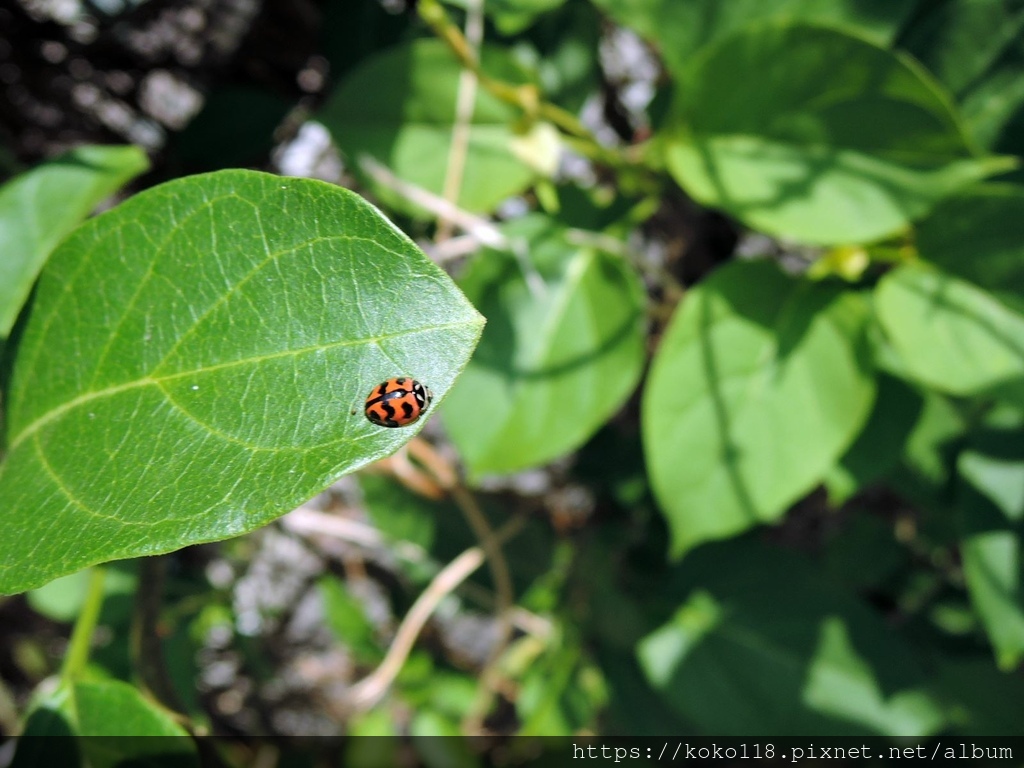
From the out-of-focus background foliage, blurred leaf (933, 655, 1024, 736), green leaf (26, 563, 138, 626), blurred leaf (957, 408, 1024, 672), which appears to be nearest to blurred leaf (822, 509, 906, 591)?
the out-of-focus background foliage

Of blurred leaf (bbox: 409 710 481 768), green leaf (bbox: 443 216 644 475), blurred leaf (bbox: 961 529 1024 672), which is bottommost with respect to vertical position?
blurred leaf (bbox: 409 710 481 768)

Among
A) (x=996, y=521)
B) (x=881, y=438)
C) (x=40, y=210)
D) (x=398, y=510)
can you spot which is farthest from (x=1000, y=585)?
(x=40, y=210)

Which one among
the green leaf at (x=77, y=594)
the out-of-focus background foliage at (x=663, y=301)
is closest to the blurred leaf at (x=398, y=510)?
the out-of-focus background foliage at (x=663, y=301)

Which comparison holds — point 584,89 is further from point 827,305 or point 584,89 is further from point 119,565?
point 119,565

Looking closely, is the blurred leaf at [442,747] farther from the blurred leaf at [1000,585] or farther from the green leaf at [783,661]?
the blurred leaf at [1000,585]

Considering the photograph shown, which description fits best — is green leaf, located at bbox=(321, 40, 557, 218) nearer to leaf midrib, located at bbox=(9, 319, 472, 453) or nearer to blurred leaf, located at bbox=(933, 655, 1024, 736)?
leaf midrib, located at bbox=(9, 319, 472, 453)

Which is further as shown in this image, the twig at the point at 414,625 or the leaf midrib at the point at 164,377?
the twig at the point at 414,625

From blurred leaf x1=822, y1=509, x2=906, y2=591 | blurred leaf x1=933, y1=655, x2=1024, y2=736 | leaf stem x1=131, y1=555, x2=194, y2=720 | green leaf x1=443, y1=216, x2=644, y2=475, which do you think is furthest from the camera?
blurred leaf x1=822, y1=509, x2=906, y2=591
